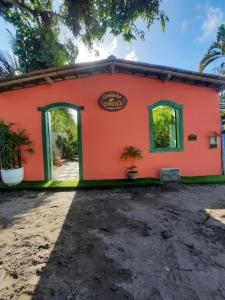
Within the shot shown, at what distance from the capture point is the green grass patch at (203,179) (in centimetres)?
599

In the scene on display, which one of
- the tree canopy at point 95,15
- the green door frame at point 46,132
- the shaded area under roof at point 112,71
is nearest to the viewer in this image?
the tree canopy at point 95,15

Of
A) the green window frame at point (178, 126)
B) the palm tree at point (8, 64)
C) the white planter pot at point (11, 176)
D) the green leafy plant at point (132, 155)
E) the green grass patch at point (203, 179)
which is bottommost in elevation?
the green grass patch at point (203, 179)

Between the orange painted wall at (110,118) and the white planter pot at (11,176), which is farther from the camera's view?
the orange painted wall at (110,118)

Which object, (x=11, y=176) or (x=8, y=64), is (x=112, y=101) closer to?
(x=11, y=176)

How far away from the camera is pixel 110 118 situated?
6516 millimetres

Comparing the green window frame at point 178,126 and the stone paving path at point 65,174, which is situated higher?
the green window frame at point 178,126

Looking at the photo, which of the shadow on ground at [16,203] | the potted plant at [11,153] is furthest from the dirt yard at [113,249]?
the potted plant at [11,153]

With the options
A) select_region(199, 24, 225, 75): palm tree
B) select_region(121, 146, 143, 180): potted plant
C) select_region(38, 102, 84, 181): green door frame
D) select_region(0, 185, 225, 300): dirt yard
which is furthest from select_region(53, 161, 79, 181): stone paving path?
select_region(199, 24, 225, 75): palm tree

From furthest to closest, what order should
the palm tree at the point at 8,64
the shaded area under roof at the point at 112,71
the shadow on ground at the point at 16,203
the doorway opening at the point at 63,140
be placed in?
the doorway opening at the point at 63,140
the palm tree at the point at 8,64
the shaded area under roof at the point at 112,71
the shadow on ground at the point at 16,203

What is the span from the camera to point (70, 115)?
35.5 ft

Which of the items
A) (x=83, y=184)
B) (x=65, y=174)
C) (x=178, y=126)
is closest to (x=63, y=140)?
(x=65, y=174)

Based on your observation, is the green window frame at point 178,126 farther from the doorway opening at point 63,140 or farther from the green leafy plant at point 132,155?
the doorway opening at point 63,140

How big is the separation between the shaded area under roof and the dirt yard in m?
3.87

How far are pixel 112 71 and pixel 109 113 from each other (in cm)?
144
